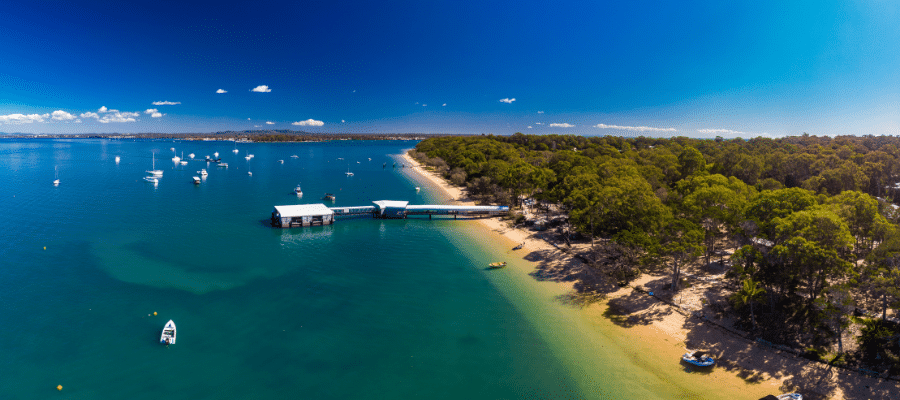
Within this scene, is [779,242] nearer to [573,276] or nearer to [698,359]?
[698,359]

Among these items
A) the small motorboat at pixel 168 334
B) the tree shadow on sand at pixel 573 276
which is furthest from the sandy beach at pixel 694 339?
Result: the small motorboat at pixel 168 334

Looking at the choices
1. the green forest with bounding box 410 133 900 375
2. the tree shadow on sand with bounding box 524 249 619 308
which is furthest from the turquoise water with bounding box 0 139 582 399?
the green forest with bounding box 410 133 900 375

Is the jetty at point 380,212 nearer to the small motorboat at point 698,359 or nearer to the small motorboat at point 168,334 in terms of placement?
the small motorboat at point 168,334

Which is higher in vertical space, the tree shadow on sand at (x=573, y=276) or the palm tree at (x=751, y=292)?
the palm tree at (x=751, y=292)

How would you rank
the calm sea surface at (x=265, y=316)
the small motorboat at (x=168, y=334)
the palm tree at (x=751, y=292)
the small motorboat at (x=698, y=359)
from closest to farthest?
1. the calm sea surface at (x=265, y=316)
2. the small motorboat at (x=698, y=359)
3. the palm tree at (x=751, y=292)
4. the small motorboat at (x=168, y=334)

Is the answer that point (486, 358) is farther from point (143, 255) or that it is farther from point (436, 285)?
point (143, 255)

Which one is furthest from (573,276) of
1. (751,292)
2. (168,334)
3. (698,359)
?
(168,334)
